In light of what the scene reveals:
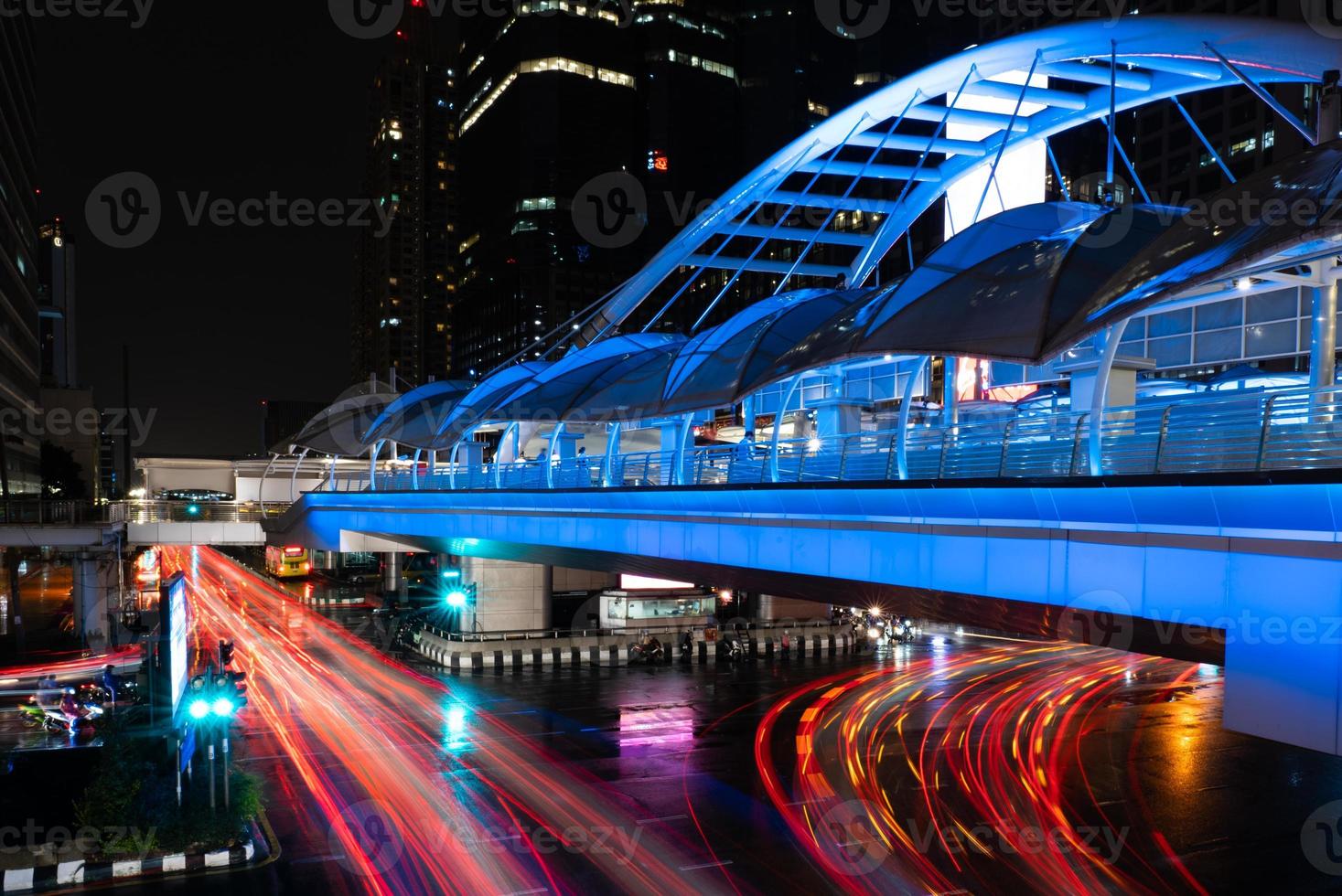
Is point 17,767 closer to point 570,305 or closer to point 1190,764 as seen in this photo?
point 1190,764

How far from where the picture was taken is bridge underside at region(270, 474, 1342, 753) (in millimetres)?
10516

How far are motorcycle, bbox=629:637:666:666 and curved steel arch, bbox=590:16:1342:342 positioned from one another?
13.7 m

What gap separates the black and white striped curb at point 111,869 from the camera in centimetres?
1652

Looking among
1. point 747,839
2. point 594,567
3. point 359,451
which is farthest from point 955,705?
point 359,451

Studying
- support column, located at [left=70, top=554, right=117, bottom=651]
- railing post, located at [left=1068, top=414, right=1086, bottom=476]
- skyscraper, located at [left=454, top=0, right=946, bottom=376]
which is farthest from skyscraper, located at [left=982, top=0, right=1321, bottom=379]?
skyscraper, located at [left=454, top=0, right=946, bottom=376]

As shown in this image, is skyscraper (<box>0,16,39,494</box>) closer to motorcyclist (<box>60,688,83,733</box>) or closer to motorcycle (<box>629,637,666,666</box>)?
motorcycle (<box>629,637,666,666</box>)

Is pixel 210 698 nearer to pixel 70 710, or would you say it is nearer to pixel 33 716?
pixel 70 710

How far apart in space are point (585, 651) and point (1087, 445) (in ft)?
96.7

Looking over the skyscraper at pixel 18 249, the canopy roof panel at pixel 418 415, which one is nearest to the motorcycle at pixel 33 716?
the canopy roof panel at pixel 418 415

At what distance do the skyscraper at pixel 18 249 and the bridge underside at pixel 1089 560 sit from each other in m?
62.5

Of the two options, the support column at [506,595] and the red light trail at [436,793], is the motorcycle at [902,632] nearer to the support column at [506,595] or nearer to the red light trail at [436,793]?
the support column at [506,595]

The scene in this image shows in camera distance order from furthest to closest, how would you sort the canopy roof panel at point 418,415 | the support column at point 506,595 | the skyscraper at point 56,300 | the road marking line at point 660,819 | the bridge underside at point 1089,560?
the skyscraper at point 56,300 → the canopy roof panel at point 418,415 → the support column at point 506,595 → the road marking line at point 660,819 → the bridge underside at point 1089,560

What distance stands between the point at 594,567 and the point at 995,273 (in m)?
15.1

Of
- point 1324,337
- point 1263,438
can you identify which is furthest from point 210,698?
point 1324,337
